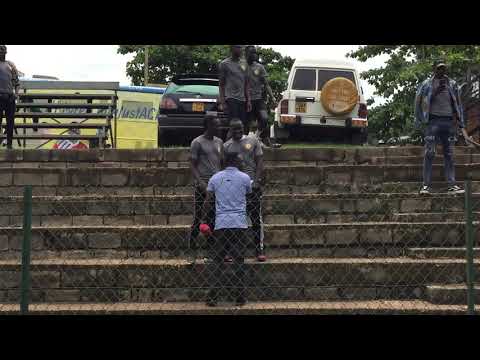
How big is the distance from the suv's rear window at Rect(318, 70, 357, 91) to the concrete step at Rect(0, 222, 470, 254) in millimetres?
6916

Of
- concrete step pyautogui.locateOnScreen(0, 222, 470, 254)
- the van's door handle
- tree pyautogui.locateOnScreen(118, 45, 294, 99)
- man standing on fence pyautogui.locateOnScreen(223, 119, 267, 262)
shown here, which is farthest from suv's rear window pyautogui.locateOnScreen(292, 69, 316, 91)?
tree pyautogui.locateOnScreen(118, 45, 294, 99)

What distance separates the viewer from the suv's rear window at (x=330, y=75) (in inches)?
577

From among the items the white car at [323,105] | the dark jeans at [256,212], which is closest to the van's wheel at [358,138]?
the white car at [323,105]

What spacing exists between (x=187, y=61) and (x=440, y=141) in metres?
22.7

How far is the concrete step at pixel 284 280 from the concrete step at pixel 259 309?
0.18 metres

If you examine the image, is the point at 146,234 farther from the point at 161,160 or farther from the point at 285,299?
the point at 161,160

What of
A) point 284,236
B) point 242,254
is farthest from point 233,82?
point 242,254

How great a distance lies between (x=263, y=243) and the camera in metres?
8.11

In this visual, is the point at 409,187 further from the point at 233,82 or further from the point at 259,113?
the point at 233,82

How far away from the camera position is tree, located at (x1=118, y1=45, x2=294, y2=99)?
101ft

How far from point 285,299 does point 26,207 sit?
276 cm

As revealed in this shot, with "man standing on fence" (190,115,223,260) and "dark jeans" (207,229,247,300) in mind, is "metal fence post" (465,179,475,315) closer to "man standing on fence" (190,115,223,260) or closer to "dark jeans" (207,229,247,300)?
"dark jeans" (207,229,247,300)

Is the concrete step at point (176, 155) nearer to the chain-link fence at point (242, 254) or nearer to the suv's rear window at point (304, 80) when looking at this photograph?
the chain-link fence at point (242, 254)

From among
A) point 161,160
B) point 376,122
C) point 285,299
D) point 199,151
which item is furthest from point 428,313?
point 376,122
